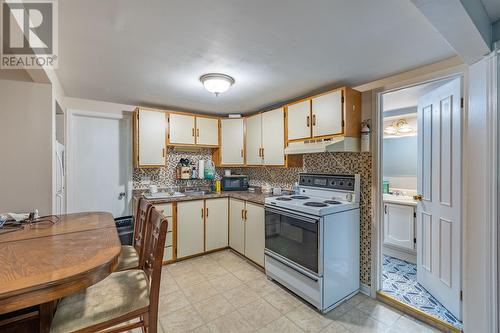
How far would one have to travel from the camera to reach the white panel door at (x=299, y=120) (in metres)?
2.53

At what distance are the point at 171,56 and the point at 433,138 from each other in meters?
2.52

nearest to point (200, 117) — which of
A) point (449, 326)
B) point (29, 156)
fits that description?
point (29, 156)

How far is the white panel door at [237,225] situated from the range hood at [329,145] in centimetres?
115

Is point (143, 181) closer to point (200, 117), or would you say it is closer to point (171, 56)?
point (200, 117)

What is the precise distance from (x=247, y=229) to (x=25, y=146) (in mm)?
2409

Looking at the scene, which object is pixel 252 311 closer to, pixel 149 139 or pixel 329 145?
pixel 329 145

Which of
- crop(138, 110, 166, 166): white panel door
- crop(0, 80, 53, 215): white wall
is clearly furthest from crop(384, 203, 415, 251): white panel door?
crop(0, 80, 53, 215): white wall

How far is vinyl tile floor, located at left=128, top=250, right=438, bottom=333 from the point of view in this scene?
5.90 feet

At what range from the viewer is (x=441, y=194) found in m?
2.02

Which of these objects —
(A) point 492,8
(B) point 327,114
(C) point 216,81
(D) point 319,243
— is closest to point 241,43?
(C) point 216,81

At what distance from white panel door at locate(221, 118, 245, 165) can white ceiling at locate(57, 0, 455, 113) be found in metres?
1.08

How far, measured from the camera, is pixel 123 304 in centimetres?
118

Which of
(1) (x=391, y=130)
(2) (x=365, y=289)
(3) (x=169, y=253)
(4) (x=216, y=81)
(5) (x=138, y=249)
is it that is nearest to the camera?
(5) (x=138, y=249)

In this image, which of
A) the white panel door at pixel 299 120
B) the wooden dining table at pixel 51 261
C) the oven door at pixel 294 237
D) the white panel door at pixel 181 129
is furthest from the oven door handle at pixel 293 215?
the white panel door at pixel 181 129
